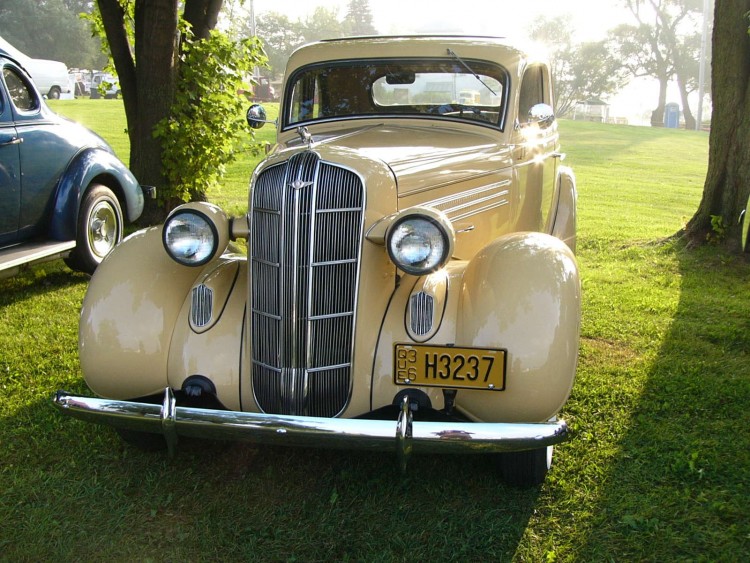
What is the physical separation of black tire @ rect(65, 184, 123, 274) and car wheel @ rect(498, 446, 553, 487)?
4.15m

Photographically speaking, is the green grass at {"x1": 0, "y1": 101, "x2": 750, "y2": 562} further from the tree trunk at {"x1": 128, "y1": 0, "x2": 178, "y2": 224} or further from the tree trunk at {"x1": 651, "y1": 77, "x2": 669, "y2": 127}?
the tree trunk at {"x1": 651, "y1": 77, "x2": 669, "y2": 127}

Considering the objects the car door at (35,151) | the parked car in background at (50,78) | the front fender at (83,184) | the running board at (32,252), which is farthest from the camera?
the parked car in background at (50,78)

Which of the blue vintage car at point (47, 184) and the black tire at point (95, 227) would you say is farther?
the black tire at point (95, 227)

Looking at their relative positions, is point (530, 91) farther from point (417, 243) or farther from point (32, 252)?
point (32, 252)

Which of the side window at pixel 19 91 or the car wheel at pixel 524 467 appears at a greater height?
the side window at pixel 19 91

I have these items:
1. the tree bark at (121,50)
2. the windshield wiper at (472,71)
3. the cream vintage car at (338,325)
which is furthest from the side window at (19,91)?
the windshield wiper at (472,71)

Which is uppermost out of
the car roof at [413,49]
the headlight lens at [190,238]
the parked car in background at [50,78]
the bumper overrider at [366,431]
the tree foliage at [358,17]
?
the tree foliage at [358,17]

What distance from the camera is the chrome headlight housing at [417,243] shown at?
2.76 meters

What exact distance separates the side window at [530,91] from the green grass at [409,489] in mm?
1621

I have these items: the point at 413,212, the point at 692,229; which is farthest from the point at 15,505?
the point at 692,229

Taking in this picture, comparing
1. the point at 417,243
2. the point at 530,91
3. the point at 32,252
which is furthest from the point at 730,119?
the point at 32,252

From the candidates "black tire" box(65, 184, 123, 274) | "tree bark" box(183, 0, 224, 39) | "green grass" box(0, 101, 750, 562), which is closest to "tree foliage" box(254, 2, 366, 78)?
"tree bark" box(183, 0, 224, 39)

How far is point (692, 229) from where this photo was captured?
24.1 ft

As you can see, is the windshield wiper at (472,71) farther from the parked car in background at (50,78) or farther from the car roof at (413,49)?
the parked car in background at (50,78)
